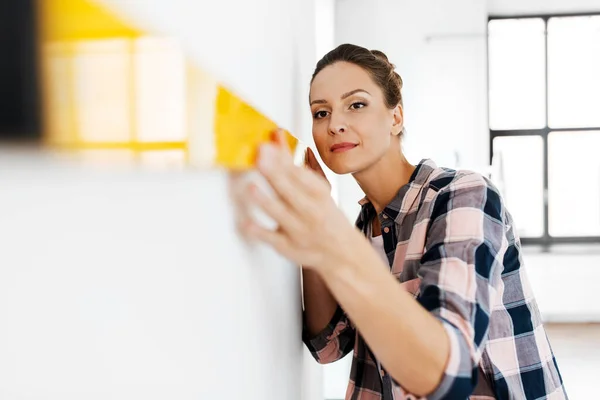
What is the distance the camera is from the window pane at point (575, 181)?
5.09 m

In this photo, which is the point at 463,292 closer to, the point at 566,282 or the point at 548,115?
the point at 566,282

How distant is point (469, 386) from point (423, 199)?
1.76 feet

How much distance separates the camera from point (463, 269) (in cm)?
85

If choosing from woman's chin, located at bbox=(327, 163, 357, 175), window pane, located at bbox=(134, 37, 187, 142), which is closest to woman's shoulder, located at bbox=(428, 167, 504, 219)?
woman's chin, located at bbox=(327, 163, 357, 175)

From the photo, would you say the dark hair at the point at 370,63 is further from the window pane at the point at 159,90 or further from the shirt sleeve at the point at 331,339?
the window pane at the point at 159,90

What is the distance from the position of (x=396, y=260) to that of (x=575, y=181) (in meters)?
4.57

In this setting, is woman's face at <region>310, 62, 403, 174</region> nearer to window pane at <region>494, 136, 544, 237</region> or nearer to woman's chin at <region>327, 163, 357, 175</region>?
woman's chin at <region>327, 163, 357, 175</region>

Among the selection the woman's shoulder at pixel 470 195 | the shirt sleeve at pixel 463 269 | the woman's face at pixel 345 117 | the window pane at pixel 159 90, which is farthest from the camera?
the woman's face at pixel 345 117

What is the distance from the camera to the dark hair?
1.33 meters

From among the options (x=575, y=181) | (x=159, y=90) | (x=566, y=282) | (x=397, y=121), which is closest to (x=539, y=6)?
(x=575, y=181)

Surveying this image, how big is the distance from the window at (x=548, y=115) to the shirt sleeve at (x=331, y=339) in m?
4.17

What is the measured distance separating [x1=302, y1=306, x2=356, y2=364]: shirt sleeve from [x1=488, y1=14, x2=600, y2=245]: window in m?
4.17

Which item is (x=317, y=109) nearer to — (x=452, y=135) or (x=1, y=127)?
(x=1, y=127)

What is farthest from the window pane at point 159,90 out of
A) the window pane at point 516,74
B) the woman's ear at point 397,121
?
the window pane at point 516,74
